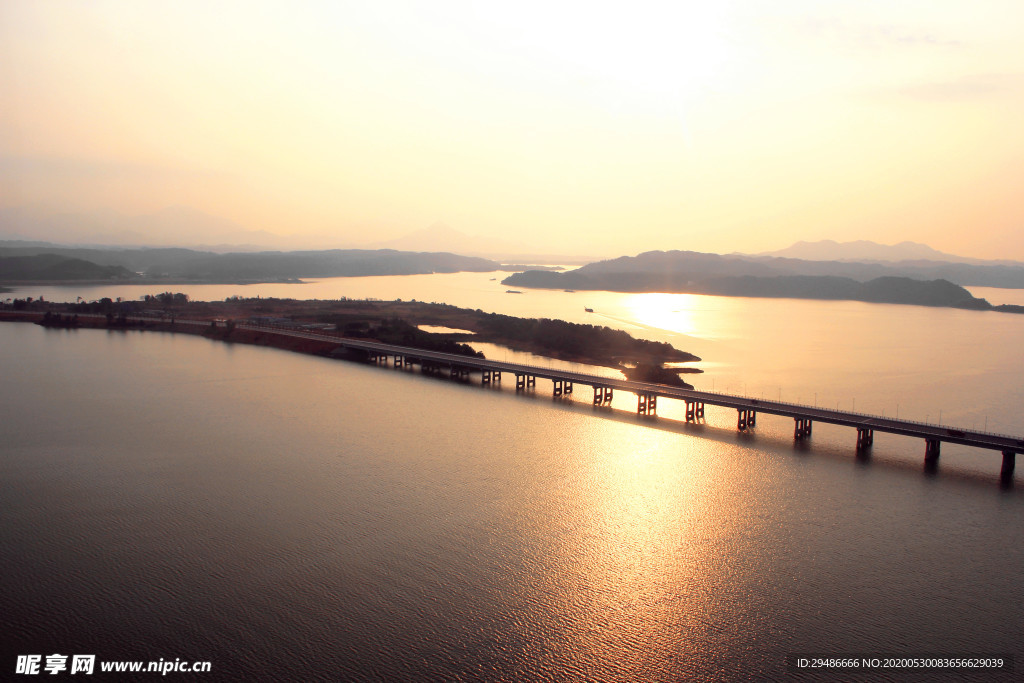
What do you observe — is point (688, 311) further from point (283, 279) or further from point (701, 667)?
point (283, 279)

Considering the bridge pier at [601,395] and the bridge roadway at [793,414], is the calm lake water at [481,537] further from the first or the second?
the bridge pier at [601,395]

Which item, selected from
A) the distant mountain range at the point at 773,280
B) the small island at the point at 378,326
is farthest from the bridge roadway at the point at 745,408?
the distant mountain range at the point at 773,280

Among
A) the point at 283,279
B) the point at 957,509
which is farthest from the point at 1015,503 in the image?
the point at 283,279

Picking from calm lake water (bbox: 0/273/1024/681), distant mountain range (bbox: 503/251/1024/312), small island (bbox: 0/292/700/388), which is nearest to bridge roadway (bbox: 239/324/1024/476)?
calm lake water (bbox: 0/273/1024/681)

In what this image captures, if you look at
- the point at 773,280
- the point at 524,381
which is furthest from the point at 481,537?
the point at 773,280

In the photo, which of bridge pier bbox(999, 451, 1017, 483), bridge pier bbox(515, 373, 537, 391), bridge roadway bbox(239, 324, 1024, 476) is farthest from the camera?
bridge pier bbox(515, 373, 537, 391)

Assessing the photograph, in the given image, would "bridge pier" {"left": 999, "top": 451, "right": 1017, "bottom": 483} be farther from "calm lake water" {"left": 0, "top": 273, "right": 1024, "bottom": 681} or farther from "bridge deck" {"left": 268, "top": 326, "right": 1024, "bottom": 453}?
"calm lake water" {"left": 0, "top": 273, "right": 1024, "bottom": 681}
